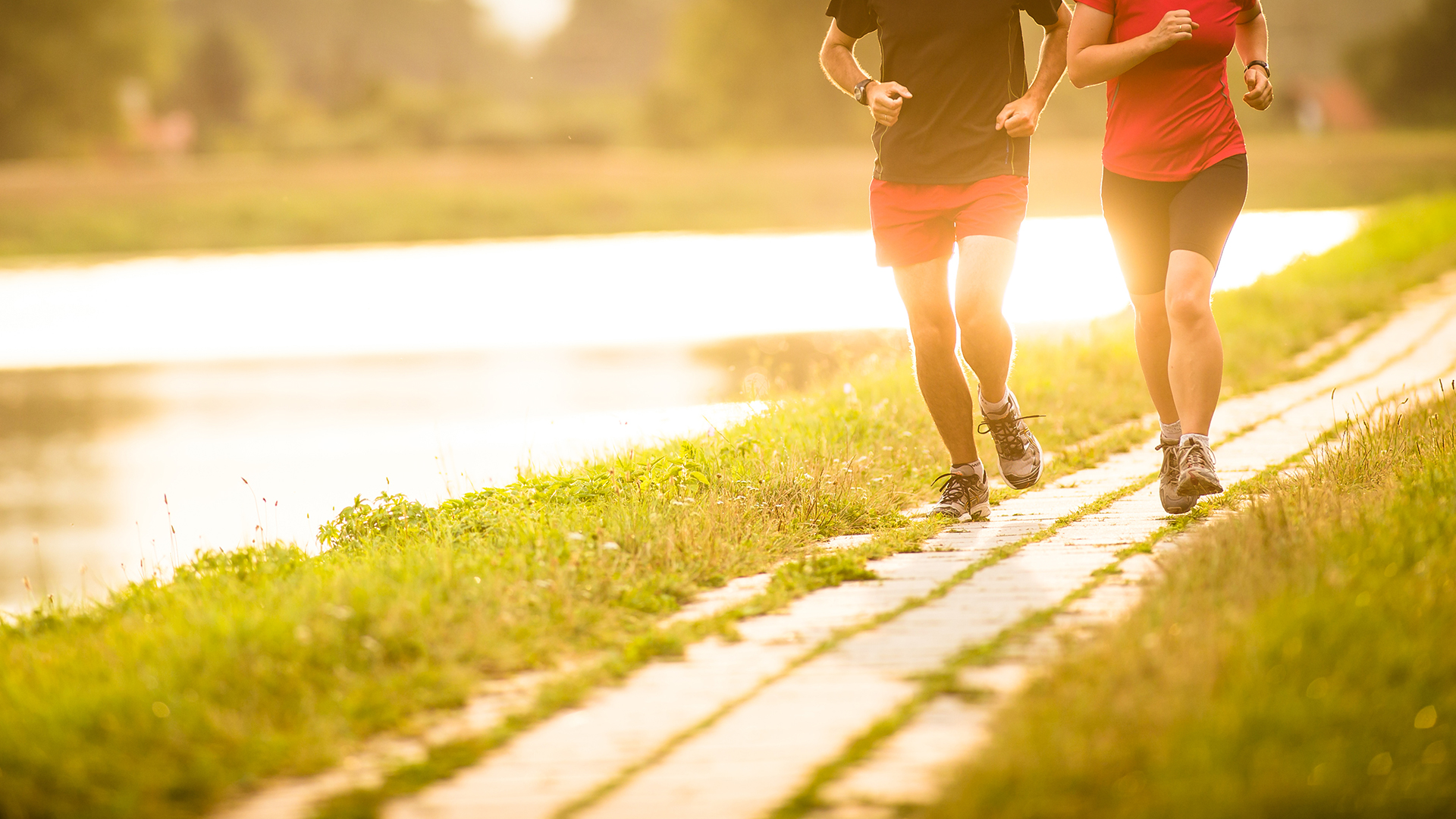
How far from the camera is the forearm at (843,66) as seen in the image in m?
5.67

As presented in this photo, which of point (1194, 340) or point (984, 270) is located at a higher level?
point (984, 270)

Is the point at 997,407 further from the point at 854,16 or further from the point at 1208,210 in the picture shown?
the point at 854,16

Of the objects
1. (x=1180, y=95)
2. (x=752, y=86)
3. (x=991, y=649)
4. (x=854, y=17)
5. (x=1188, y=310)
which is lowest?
(x=991, y=649)

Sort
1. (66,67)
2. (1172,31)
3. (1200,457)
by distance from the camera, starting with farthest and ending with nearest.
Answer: (66,67)
(1200,457)
(1172,31)

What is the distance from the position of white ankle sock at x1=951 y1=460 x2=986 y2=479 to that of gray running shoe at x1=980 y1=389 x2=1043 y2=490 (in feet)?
0.42

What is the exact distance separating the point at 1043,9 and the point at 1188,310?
124cm

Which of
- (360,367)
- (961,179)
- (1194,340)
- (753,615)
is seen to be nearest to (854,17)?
(961,179)

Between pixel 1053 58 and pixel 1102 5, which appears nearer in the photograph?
pixel 1102 5

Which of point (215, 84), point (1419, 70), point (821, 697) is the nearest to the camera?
point (821, 697)

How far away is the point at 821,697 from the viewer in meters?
3.46

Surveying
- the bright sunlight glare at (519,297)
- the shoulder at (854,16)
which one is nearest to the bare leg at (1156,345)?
the shoulder at (854,16)

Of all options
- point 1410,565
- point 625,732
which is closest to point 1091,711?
point 625,732

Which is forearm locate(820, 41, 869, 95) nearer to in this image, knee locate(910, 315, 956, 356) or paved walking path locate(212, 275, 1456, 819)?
knee locate(910, 315, 956, 356)

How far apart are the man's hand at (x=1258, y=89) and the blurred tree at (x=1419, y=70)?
69.8 m
